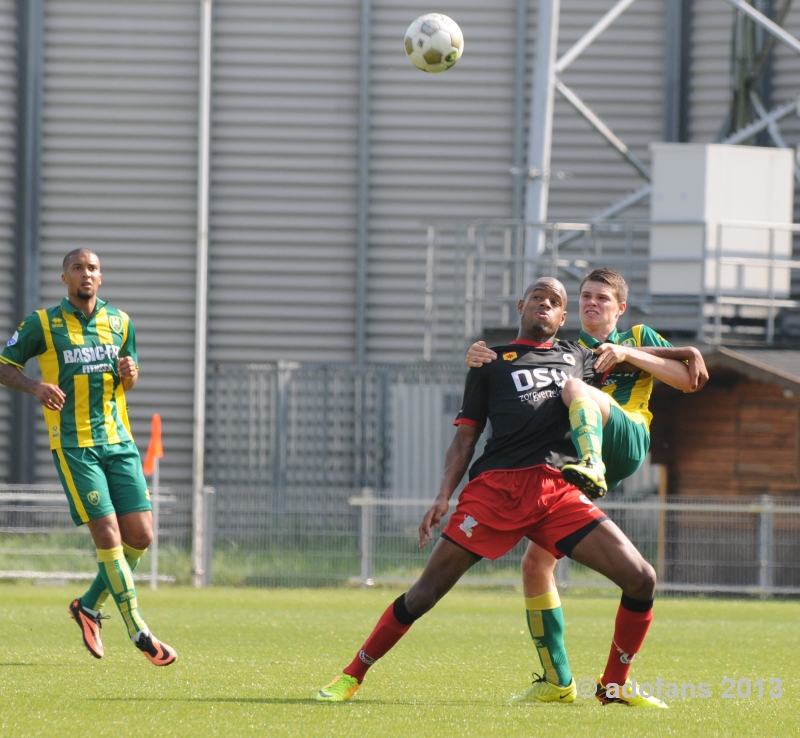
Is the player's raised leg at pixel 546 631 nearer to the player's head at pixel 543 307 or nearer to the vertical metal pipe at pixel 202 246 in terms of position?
the player's head at pixel 543 307

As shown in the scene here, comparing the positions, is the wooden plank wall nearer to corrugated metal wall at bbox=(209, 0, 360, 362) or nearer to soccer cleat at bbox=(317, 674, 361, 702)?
corrugated metal wall at bbox=(209, 0, 360, 362)

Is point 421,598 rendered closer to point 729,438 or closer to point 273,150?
point 729,438

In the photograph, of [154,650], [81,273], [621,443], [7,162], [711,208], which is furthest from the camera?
[7,162]

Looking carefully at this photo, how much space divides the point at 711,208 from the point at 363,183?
18.4ft

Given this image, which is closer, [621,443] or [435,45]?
[621,443]

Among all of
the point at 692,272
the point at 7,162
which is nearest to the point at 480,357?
the point at 692,272

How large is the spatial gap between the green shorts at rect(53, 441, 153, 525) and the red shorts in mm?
2532

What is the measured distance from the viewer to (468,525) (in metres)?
6.48

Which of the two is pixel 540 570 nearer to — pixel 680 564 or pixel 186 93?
pixel 680 564

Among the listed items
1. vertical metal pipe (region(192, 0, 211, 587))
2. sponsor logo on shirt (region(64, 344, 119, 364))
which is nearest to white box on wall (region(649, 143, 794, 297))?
vertical metal pipe (region(192, 0, 211, 587))

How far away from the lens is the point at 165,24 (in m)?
20.7

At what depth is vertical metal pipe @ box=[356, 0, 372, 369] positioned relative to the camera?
67.8 feet

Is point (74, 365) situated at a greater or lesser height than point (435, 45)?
lesser

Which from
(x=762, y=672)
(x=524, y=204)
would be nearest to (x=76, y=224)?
(x=524, y=204)
